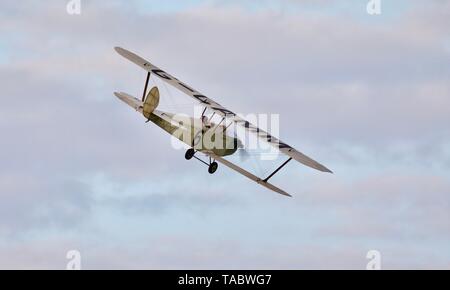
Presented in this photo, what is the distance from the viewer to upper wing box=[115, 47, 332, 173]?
1462 inches

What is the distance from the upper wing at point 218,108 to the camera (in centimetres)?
3712

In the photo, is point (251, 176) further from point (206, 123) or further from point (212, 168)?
point (206, 123)

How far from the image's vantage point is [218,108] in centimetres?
3941

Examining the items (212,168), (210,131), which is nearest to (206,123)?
(210,131)

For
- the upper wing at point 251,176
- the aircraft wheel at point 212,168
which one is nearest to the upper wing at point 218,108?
the upper wing at point 251,176
